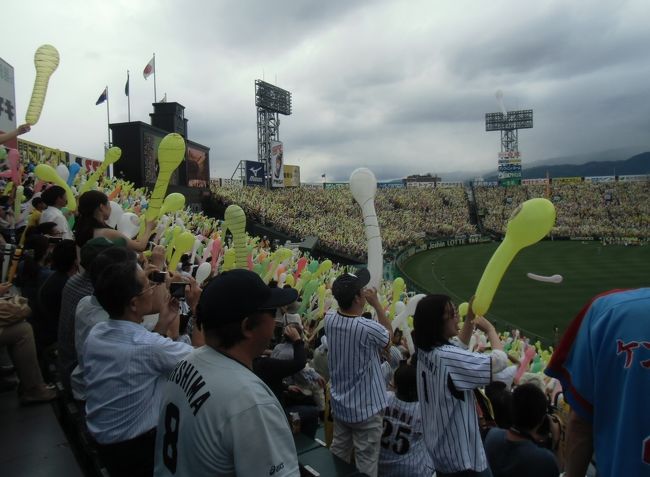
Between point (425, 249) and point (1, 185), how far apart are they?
3097 centimetres

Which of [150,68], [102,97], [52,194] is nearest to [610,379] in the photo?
[52,194]

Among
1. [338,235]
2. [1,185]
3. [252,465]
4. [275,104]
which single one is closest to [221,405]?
[252,465]

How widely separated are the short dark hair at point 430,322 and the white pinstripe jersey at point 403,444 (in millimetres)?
661

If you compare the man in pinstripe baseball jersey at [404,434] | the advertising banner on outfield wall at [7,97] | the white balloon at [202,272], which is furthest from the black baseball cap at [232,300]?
the advertising banner on outfield wall at [7,97]

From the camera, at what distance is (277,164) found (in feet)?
118

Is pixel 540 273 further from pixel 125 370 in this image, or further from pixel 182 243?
pixel 125 370

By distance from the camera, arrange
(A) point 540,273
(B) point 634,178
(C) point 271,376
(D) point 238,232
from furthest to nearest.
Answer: (B) point 634,178
(A) point 540,273
(D) point 238,232
(C) point 271,376

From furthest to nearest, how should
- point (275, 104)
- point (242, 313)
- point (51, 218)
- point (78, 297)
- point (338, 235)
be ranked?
point (275, 104) → point (338, 235) → point (51, 218) → point (78, 297) → point (242, 313)

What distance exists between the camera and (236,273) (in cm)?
145

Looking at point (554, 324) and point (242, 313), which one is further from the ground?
point (242, 313)

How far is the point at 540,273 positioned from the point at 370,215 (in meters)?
23.9

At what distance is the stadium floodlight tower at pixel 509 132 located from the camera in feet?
193

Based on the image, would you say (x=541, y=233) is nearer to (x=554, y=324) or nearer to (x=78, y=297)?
(x=78, y=297)

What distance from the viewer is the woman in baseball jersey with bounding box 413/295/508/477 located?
2.22 metres
